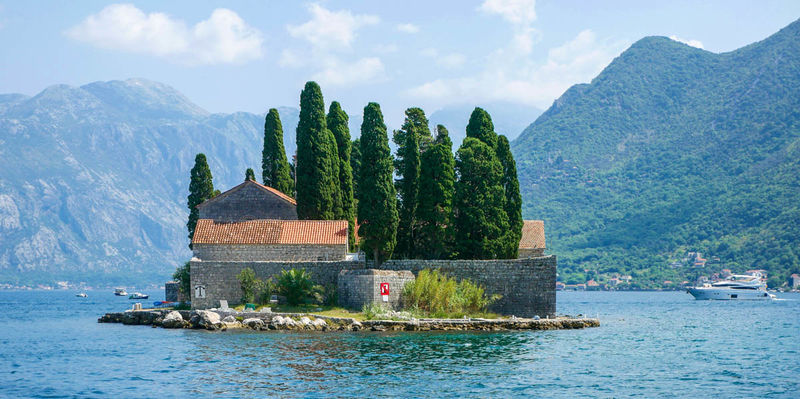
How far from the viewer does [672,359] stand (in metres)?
34.6

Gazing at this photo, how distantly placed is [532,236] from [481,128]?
9498 mm

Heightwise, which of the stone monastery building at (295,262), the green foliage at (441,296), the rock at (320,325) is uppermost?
the stone monastery building at (295,262)

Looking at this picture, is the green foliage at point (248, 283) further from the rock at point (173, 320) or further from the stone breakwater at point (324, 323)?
the rock at point (173, 320)

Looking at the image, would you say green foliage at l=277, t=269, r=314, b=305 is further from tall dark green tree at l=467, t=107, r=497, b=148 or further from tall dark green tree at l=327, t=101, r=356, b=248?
tall dark green tree at l=467, t=107, r=497, b=148

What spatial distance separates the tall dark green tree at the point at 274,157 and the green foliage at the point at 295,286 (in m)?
16.0

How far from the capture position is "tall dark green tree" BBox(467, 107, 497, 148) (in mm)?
51688

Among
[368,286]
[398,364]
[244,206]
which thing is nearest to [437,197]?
[368,286]

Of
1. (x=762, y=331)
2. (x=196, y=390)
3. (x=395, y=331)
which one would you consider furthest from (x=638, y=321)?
(x=196, y=390)

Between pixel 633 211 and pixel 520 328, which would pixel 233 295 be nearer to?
pixel 520 328

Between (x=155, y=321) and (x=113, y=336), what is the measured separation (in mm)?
5250

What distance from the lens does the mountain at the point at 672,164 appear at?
12775 centimetres

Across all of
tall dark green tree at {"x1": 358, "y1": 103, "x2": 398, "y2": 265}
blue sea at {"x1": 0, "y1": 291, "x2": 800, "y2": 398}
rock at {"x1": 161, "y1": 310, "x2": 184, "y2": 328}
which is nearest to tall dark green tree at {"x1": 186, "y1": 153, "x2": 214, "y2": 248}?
rock at {"x1": 161, "y1": 310, "x2": 184, "y2": 328}

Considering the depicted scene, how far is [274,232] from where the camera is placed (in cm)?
4778

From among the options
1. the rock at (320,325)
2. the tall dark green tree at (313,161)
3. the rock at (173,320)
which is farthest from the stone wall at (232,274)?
the tall dark green tree at (313,161)
